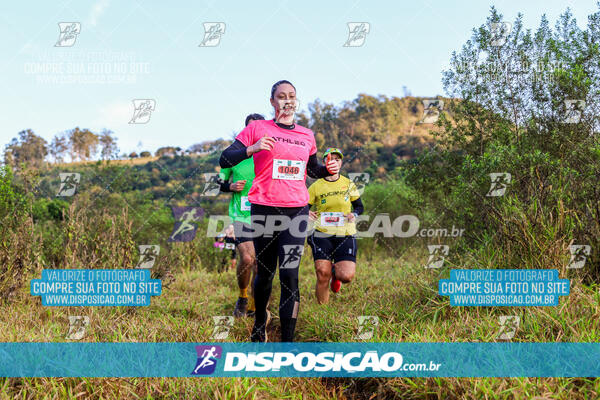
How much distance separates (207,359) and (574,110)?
583cm

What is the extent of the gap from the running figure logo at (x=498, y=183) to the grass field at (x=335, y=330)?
1424mm

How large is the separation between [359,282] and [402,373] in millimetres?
3010

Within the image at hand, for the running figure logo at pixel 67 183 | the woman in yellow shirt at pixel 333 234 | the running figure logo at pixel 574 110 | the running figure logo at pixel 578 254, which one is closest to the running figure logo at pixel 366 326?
the woman in yellow shirt at pixel 333 234

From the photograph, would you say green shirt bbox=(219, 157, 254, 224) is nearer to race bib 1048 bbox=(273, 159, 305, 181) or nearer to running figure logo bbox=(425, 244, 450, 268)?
race bib 1048 bbox=(273, 159, 305, 181)

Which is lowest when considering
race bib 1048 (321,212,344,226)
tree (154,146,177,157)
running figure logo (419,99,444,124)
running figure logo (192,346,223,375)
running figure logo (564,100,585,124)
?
running figure logo (192,346,223,375)

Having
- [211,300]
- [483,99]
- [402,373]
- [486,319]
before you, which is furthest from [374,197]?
[402,373]

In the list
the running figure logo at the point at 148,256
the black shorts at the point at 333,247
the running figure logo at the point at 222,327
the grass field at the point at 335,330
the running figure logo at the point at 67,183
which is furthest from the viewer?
the running figure logo at the point at 67,183

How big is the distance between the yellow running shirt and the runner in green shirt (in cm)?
90

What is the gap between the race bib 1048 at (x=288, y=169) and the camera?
372cm

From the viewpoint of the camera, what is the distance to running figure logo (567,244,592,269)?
4.62 m

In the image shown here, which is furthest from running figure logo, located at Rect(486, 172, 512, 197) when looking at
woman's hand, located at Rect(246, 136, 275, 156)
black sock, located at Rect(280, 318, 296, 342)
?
woman's hand, located at Rect(246, 136, 275, 156)

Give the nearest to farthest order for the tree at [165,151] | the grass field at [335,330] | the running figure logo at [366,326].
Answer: the grass field at [335,330] < the running figure logo at [366,326] < the tree at [165,151]

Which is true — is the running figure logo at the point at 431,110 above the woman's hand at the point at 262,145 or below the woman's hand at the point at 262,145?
above

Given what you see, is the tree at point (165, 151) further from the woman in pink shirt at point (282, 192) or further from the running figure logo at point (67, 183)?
the woman in pink shirt at point (282, 192)
